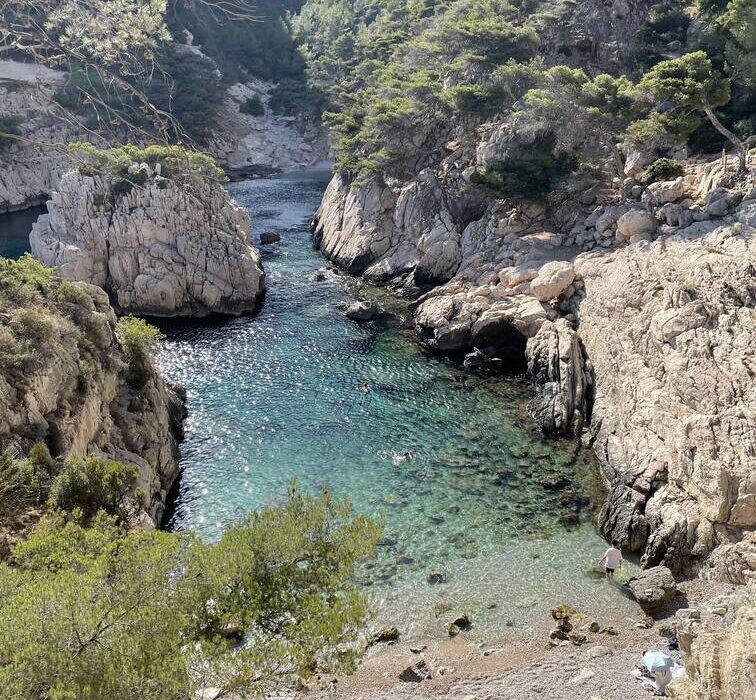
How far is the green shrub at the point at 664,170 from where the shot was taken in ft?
142

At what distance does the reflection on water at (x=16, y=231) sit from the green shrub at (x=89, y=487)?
46.3 m

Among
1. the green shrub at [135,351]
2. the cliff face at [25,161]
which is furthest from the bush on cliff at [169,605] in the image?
the cliff face at [25,161]

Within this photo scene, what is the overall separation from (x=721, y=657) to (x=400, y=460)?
1808 cm

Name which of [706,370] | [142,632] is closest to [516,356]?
[706,370]

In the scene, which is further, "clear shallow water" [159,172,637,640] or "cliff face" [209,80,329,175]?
"cliff face" [209,80,329,175]

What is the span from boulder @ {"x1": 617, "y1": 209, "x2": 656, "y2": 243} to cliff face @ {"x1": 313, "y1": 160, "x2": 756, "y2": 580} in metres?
0.09

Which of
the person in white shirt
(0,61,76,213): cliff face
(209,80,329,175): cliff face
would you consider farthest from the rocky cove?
(209,80,329,175): cliff face

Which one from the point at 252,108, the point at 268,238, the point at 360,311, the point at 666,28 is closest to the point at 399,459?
the point at 360,311

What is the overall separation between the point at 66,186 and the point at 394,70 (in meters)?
40.5

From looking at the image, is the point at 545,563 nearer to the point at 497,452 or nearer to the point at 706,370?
the point at 497,452

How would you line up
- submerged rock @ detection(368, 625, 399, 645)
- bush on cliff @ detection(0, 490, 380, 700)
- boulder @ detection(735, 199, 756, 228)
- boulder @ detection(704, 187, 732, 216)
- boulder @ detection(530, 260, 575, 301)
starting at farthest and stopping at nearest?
boulder @ detection(530, 260, 575, 301) < boulder @ detection(704, 187, 732, 216) < boulder @ detection(735, 199, 756, 228) < submerged rock @ detection(368, 625, 399, 645) < bush on cliff @ detection(0, 490, 380, 700)

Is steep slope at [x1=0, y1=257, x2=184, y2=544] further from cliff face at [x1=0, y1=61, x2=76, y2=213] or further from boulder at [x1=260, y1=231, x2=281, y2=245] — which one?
cliff face at [x1=0, y1=61, x2=76, y2=213]

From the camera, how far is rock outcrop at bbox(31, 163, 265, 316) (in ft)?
161

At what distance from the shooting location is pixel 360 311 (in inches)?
1865
